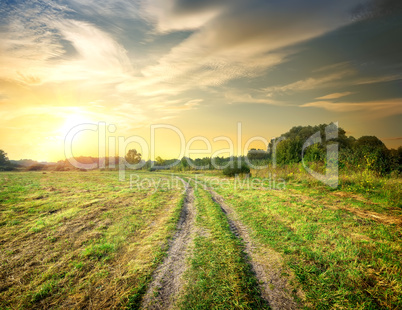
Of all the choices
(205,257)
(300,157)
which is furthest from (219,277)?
(300,157)

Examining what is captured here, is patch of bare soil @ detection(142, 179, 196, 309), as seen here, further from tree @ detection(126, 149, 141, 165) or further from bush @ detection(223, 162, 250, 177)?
tree @ detection(126, 149, 141, 165)

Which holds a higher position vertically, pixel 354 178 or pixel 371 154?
pixel 371 154

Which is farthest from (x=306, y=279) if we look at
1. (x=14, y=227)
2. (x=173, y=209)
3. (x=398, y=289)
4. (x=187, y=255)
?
(x=14, y=227)

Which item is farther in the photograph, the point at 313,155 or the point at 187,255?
the point at 313,155

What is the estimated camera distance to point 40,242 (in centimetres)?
587

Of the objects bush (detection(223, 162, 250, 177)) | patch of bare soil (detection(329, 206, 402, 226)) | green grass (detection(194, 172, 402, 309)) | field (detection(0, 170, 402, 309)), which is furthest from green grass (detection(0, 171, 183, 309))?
bush (detection(223, 162, 250, 177))

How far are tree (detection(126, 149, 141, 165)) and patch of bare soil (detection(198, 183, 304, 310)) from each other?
79.2m

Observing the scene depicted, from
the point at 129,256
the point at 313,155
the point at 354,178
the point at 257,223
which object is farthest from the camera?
the point at 313,155

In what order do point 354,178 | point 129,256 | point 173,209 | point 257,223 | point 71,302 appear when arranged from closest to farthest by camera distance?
point 71,302 < point 129,256 < point 257,223 < point 173,209 < point 354,178

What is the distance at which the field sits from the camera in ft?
11.7

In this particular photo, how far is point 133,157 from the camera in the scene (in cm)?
7938

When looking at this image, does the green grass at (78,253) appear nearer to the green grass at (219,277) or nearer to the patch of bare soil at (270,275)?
the green grass at (219,277)

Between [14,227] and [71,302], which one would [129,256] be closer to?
[71,302]

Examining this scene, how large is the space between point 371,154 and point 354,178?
A: 238cm
